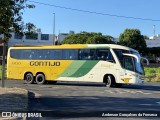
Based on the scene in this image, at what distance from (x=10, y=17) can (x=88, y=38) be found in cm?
7217

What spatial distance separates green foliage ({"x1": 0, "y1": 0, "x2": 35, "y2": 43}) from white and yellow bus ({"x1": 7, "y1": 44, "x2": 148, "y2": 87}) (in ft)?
39.6

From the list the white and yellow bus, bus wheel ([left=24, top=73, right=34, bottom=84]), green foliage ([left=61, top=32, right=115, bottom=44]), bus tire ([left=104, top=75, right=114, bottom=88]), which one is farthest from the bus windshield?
green foliage ([left=61, top=32, right=115, bottom=44])

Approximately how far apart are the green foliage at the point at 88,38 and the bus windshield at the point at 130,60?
5575 centimetres

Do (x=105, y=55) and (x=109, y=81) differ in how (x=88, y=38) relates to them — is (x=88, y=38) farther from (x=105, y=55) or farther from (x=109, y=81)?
(x=109, y=81)

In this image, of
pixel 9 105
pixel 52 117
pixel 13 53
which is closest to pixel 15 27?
pixel 9 105

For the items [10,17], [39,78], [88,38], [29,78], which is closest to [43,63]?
[39,78]

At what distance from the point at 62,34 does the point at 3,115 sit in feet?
354

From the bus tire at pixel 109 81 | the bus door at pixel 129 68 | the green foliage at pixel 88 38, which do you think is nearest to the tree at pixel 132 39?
the green foliage at pixel 88 38

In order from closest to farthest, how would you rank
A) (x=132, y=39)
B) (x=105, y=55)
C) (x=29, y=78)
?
(x=105, y=55) < (x=29, y=78) < (x=132, y=39)

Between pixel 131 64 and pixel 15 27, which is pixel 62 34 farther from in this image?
pixel 15 27

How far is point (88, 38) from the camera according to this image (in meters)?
89.9

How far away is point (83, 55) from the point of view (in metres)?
32.3

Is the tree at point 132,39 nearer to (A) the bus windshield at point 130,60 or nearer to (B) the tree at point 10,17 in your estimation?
(A) the bus windshield at point 130,60

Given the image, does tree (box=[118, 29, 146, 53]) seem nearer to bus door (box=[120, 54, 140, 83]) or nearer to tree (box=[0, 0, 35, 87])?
bus door (box=[120, 54, 140, 83])
